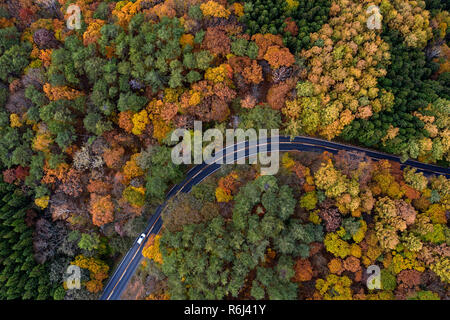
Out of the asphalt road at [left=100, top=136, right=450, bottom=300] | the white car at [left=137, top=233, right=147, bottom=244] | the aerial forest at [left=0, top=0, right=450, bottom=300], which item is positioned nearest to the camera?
the aerial forest at [left=0, top=0, right=450, bottom=300]

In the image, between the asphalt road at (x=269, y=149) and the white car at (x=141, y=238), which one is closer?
the white car at (x=141, y=238)

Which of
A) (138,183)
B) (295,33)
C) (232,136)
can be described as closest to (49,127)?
(138,183)

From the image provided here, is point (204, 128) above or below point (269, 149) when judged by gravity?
above

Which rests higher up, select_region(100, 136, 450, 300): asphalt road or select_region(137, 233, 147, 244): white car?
select_region(100, 136, 450, 300): asphalt road

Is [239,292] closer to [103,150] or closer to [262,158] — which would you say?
[262,158]

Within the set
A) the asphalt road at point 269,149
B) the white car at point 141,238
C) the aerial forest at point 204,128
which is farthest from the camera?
the asphalt road at point 269,149

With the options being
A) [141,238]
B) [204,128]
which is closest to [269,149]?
[204,128]

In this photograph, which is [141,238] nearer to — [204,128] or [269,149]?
[204,128]

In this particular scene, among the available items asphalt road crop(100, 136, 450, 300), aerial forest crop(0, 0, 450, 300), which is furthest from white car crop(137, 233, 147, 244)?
aerial forest crop(0, 0, 450, 300)

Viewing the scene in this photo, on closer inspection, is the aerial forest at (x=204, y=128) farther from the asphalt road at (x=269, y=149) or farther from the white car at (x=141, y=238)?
the asphalt road at (x=269, y=149)

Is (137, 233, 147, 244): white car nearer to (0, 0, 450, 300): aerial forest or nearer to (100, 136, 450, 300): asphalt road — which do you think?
(100, 136, 450, 300): asphalt road

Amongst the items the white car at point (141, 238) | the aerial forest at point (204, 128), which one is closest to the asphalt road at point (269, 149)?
the white car at point (141, 238)
